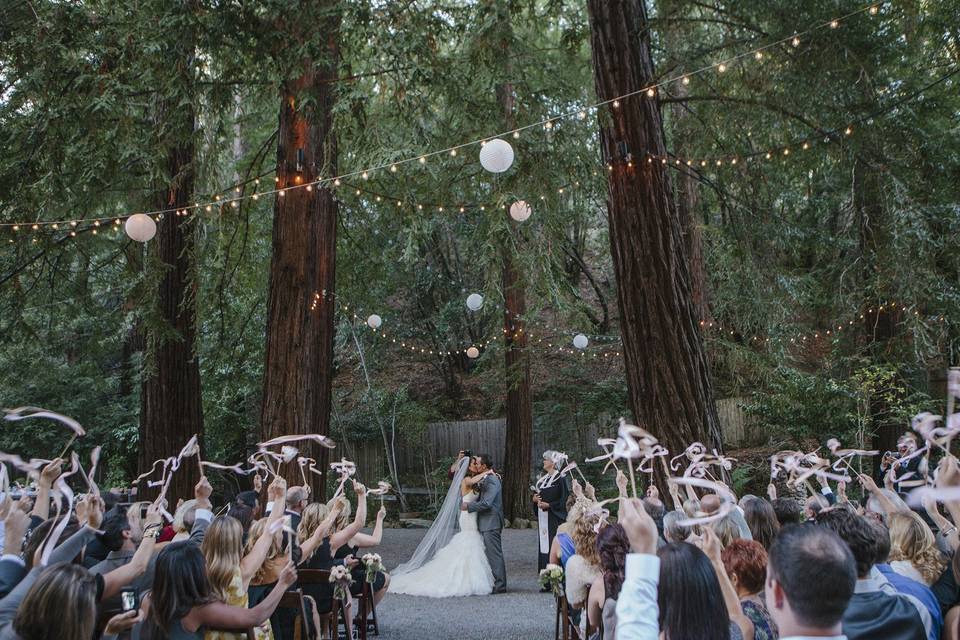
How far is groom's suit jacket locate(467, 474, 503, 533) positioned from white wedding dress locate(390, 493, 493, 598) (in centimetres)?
16

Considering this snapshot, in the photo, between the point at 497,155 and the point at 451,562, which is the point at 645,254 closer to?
the point at 497,155

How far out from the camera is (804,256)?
67.4 ft

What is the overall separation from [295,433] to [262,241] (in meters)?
7.86

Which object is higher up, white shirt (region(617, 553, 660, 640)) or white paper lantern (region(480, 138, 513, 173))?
white paper lantern (region(480, 138, 513, 173))

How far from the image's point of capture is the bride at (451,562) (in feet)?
33.6

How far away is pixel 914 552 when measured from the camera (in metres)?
3.80

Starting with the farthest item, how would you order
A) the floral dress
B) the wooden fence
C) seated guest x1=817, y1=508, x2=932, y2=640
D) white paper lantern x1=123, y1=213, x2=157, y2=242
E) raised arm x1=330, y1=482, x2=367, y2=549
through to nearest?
the wooden fence
white paper lantern x1=123, y1=213, x2=157, y2=242
raised arm x1=330, y1=482, x2=367, y2=549
the floral dress
seated guest x1=817, y1=508, x2=932, y2=640

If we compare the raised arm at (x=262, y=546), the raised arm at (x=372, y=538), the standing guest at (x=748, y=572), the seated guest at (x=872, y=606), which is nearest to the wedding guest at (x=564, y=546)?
the raised arm at (x=372, y=538)

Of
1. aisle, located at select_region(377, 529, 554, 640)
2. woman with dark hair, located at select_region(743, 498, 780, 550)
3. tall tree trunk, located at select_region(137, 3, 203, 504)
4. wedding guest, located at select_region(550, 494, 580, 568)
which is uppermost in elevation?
tall tree trunk, located at select_region(137, 3, 203, 504)

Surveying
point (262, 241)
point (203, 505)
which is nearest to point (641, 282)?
point (203, 505)

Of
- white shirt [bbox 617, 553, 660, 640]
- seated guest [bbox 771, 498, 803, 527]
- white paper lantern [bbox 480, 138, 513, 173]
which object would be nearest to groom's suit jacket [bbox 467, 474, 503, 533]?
white paper lantern [bbox 480, 138, 513, 173]

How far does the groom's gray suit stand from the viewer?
409 inches

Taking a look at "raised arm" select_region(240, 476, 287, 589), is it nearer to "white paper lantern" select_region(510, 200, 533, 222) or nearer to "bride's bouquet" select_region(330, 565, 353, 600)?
"bride's bouquet" select_region(330, 565, 353, 600)

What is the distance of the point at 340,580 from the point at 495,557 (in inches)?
190
